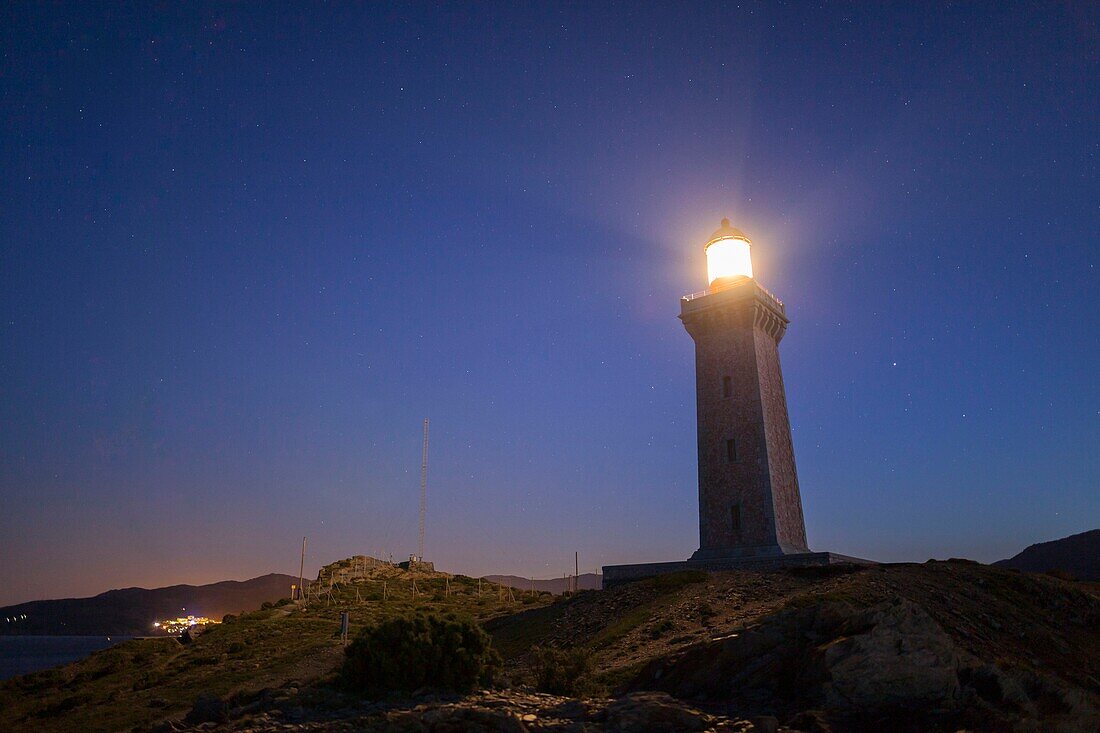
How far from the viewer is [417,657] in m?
15.1

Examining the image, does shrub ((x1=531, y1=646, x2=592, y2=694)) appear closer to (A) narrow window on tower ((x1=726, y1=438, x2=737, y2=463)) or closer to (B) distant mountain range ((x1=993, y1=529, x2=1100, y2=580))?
(A) narrow window on tower ((x1=726, y1=438, x2=737, y2=463))

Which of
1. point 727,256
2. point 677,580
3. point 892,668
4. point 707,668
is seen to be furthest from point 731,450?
point 892,668

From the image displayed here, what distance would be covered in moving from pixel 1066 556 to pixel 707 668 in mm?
159314

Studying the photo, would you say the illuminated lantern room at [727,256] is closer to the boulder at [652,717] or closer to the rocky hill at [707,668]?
the rocky hill at [707,668]

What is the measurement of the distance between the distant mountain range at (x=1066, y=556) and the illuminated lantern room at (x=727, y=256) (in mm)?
120842

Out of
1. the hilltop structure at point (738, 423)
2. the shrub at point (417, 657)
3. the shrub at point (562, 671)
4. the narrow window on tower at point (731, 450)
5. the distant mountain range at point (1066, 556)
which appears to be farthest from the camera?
the distant mountain range at point (1066, 556)

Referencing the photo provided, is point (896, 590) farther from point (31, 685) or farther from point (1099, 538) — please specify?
point (1099, 538)

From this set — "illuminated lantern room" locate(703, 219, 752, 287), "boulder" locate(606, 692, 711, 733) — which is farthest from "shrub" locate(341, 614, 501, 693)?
"illuminated lantern room" locate(703, 219, 752, 287)

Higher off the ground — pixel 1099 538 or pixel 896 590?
pixel 1099 538

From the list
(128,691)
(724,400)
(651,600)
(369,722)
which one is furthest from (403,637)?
(724,400)

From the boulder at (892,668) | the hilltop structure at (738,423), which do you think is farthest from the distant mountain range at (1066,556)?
the boulder at (892,668)

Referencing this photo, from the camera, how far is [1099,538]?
146500 mm

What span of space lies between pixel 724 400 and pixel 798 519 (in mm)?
7189

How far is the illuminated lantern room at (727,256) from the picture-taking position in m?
40.2
